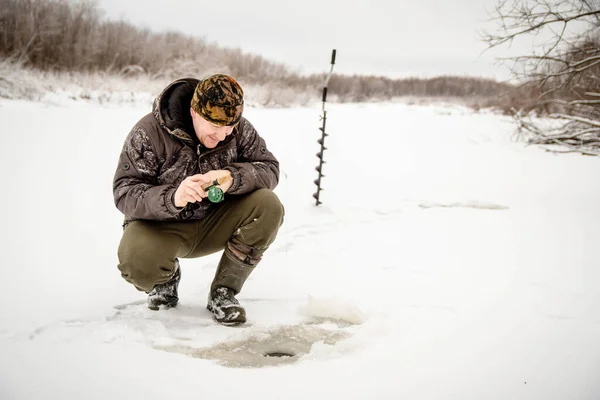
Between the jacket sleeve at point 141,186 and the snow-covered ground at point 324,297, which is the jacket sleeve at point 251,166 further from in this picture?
the snow-covered ground at point 324,297

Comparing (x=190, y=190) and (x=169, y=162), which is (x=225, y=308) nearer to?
(x=190, y=190)

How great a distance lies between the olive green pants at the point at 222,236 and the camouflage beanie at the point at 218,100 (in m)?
0.44

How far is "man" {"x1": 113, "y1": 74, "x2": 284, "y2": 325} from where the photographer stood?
1.96 meters

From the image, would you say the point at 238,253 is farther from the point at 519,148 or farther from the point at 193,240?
the point at 519,148

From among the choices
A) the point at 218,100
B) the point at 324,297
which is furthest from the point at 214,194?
the point at 324,297

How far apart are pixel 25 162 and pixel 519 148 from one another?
8.81 metres

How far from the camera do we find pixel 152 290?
2.21 metres

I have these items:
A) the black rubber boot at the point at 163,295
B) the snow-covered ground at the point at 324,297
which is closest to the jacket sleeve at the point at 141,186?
the black rubber boot at the point at 163,295

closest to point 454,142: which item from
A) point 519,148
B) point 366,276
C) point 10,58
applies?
point 519,148

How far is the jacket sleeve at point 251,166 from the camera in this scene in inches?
84.5

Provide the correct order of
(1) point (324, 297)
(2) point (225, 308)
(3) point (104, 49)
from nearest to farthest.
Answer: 1. (2) point (225, 308)
2. (1) point (324, 297)
3. (3) point (104, 49)

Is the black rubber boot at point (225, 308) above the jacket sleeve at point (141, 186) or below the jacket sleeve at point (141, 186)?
below

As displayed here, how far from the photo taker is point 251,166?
86.6 inches

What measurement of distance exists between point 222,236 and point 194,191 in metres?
0.43
